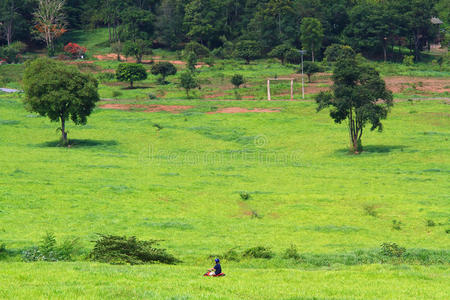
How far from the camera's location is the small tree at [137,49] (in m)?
145

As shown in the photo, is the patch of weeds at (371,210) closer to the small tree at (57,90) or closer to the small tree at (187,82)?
the small tree at (57,90)

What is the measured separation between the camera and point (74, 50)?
151500mm

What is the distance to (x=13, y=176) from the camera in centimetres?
4962

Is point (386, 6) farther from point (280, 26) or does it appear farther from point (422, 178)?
point (422, 178)

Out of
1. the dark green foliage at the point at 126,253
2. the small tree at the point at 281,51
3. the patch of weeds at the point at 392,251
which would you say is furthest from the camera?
the small tree at the point at 281,51

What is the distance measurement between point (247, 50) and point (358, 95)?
309 feet

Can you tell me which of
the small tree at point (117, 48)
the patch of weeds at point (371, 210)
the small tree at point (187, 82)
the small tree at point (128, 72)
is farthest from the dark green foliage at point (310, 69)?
the patch of weeds at point (371, 210)

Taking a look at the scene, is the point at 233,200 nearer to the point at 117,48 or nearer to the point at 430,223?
the point at 430,223

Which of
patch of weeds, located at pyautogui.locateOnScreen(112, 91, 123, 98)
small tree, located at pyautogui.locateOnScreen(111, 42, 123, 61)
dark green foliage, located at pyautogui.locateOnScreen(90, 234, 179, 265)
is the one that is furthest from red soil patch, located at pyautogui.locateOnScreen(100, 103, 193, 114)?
dark green foliage, located at pyautogui.locateOnScreen(90, 234, 179, 265)

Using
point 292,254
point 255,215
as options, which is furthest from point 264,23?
point 292,254

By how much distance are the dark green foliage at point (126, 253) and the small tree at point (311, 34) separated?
13086 cm

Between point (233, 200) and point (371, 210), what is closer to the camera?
point (371, 210)

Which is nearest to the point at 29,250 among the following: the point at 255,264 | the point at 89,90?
the point at 255,264

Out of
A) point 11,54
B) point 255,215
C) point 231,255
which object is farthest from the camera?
point 11,54
